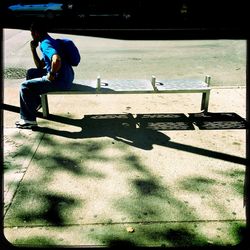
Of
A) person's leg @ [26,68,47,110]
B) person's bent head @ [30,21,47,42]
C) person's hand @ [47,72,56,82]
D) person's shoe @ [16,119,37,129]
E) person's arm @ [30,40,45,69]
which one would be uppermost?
person's bent head @ [30,21,47,42]

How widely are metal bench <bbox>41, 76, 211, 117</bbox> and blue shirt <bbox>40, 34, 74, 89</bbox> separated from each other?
168 mm

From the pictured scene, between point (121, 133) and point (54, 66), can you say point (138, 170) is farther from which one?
point (54, 66)

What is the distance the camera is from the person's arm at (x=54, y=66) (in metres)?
5.21

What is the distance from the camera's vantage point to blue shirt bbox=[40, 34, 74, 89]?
5.30 m

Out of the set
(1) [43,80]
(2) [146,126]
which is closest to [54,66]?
(1) [43,80]

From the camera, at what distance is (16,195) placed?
3.98 m

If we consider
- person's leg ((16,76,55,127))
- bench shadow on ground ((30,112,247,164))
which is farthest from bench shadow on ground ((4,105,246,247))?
person's leg ((16,76,55,127))

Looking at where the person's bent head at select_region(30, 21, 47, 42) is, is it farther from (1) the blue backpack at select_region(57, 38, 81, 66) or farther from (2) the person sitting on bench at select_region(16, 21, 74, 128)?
(1) the blue backpack at select_region(57, 38, 81, 66)

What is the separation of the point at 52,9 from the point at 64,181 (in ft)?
52.3

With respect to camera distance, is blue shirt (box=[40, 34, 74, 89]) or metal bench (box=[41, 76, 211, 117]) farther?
metal bench (box=[41, 76, 211, 117])

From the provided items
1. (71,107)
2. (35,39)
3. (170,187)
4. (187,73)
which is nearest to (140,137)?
(170,187)

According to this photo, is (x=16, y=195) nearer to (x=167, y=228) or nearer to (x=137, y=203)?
(x=137, y=203)

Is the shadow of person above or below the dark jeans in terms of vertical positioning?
below

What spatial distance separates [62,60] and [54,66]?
287 millimetres
